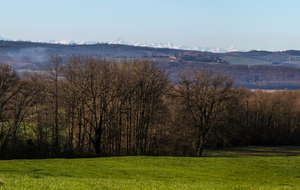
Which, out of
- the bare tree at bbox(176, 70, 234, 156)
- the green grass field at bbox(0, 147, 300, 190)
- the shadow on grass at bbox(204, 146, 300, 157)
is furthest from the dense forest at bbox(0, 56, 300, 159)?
the green grass field at bbox(0, 147, 300, 190)

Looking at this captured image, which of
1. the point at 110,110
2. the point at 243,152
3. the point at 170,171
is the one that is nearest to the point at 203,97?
the point at 110,110

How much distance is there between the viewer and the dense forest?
161 feet

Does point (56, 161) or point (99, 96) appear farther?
point (99, 96)

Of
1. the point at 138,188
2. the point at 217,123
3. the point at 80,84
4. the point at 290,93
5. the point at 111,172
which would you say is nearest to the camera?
the point at 138,188

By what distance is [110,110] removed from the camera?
2199 inches

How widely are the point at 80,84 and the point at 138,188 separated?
36519mm

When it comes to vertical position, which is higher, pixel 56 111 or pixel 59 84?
pixel 59 84

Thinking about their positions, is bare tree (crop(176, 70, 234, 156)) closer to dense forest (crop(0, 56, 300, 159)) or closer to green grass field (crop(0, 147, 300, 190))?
dense forest (crop(0, 56, 300, 159))

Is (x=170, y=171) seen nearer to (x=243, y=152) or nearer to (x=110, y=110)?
(x=110, y=110)

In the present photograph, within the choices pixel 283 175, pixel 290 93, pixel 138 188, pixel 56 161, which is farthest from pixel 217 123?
pixel 290 93

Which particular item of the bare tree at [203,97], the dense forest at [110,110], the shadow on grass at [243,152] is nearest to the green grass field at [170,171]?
the dense forest at [110,110]

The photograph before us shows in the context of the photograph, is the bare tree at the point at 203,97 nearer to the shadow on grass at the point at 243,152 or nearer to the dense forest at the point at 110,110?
the dense forest at the point at 110,110

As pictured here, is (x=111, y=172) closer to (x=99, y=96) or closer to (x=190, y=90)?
(x=99, y=96)

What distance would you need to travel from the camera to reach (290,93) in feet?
334
